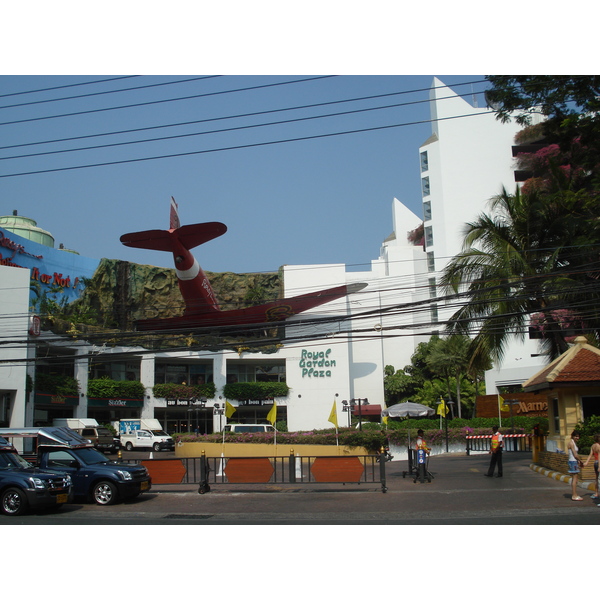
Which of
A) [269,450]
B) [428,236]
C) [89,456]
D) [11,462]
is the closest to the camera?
[11,462]

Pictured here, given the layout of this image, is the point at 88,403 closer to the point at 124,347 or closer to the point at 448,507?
the point at 124,347

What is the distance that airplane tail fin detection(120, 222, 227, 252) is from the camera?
1298 inches

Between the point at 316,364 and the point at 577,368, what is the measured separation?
3469cm

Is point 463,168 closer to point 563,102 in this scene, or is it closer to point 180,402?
point 180,402

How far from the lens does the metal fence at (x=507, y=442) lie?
3002 centimetres

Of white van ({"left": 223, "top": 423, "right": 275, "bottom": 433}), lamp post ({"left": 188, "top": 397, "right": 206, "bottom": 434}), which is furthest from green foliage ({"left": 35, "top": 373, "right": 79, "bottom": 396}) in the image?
white van ({"left": 223, "top": 423, "right": 275, "bottom": 433})

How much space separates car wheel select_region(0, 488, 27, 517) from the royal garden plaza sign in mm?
38170

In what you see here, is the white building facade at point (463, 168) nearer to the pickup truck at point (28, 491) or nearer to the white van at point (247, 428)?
the white van at point (247, 428)

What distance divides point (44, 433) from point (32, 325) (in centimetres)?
1870

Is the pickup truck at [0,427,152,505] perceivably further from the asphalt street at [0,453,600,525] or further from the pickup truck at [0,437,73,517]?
the pickup truck at [0,437,73,517]

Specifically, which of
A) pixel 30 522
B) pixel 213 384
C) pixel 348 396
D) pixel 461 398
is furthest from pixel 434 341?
pixel 30 522

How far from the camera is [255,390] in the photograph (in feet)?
167

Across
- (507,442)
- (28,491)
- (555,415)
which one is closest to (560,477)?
(555,415)

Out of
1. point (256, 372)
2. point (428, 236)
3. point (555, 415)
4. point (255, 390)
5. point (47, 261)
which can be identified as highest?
point (428, 236)
